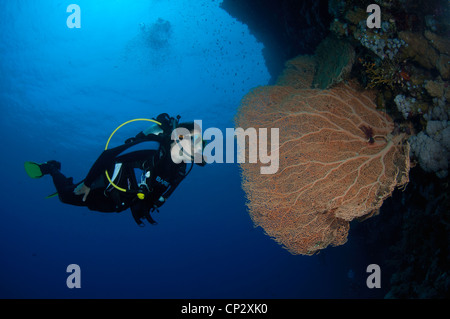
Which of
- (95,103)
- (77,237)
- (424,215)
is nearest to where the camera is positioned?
(424,215)

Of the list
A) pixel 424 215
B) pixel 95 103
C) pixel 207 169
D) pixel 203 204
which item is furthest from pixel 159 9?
pixel 203 204

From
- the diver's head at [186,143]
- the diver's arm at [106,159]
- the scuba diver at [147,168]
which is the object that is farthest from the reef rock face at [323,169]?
the diver's arm at [106,159]

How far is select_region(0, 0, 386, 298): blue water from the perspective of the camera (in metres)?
19.1

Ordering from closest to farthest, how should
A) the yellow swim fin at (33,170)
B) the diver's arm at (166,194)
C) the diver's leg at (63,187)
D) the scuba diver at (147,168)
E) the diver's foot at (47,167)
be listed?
1. the scuba diver at (147,168)
2. the diver's arm at (166,194)
3. the diver's leg at (63,187)
4. the yellow swim fin at (33,170)
5. the diver's foot at (47,167)

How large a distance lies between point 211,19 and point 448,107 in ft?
64.8

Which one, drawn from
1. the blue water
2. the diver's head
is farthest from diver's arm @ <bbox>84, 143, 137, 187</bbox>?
the blue water

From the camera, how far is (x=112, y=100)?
25.8 metres

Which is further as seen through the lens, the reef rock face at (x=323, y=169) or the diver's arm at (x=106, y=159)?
the reef rock face at (x=323, y=169)

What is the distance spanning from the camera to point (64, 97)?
2377cm

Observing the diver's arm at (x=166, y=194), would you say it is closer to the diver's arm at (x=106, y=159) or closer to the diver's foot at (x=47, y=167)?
the diver's arm at (x=106, y=159)

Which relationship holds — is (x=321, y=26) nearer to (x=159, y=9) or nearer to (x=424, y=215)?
(x=424, y=215)

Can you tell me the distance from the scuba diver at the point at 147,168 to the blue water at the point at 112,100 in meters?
16.9

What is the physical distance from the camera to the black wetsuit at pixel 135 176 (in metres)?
3.77
